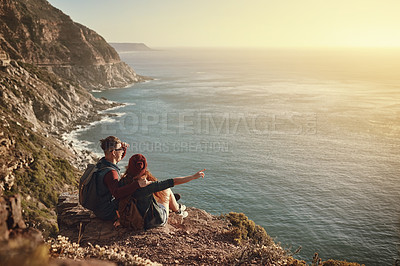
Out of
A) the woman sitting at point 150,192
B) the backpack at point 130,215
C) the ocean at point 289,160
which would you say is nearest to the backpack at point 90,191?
the backpack at point 130,215

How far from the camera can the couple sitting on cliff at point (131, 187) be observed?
700 cm

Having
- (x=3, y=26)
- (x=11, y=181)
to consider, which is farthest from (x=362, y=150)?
(x=3, y=26)

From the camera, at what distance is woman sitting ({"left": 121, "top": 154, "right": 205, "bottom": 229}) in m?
→ 6.99

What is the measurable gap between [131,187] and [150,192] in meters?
0.42

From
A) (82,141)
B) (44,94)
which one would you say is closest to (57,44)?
(44,94)

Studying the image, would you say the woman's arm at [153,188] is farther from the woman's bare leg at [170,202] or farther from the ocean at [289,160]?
the ocean at [289,160]

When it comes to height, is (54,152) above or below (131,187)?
below

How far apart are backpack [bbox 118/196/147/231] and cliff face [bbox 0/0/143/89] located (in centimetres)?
7588

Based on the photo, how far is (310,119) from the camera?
270 ft

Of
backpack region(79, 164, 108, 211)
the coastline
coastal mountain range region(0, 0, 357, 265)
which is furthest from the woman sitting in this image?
the coastline

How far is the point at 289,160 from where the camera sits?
53656mm

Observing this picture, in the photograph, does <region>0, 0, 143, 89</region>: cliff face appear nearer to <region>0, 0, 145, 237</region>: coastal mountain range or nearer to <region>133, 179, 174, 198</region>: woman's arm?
<region>0, 0, 145, 237</region>: coastal mountain range

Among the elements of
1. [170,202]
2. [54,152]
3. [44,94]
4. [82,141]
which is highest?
[44,94]

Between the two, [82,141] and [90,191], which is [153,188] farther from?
[82,141]
